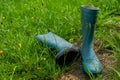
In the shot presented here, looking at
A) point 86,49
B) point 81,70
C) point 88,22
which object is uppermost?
point 88,22

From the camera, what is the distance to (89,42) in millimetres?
2506

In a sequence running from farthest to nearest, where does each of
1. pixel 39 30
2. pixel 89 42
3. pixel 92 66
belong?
pixel 39 30
pixel 89 42
pixel 92 66

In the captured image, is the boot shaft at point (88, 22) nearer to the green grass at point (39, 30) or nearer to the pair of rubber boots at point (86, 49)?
the pair of rubber boots at point (86, 49)

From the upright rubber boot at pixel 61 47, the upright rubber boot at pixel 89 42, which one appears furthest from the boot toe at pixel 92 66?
the upright rubber boot at pixel 61 47

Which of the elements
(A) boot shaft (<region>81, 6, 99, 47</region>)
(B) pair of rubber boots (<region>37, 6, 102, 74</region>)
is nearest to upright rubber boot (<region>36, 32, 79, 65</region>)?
(B) pair of rubber boots (<region>37, 6, 102, 74</region>)

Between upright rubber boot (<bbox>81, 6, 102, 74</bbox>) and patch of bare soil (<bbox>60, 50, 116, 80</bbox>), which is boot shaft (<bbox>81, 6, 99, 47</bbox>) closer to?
upright rubber boot (<bbox>81, 6, 102, 74</bbox>)

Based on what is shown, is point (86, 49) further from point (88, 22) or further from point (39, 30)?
point (39, 30)

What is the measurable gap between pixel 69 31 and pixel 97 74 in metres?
0.70

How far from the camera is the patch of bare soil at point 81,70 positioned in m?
2.45

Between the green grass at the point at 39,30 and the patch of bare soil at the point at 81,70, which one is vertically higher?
the green grass at the point at 39,30

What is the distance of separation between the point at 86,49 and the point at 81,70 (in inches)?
6.4

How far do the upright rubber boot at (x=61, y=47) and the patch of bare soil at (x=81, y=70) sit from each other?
66 mm

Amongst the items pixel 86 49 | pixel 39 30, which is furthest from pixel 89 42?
pixel 39 30

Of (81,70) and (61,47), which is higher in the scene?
(61,47)
